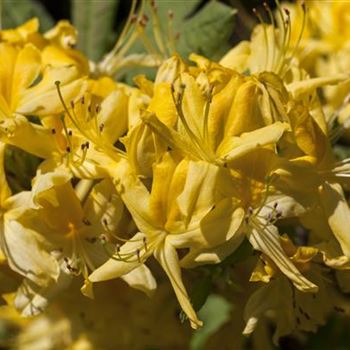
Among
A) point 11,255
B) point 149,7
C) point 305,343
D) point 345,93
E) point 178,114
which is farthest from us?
point 305,343

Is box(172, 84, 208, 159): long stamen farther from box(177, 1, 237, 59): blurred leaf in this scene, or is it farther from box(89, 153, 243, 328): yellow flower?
box(177, 1, 237, 59): blurred leaf

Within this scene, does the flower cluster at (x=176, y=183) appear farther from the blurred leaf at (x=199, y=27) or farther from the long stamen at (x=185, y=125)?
the blurred leaf at (x=199, y=27)

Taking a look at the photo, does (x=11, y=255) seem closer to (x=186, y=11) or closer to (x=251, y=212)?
(x=251, y=212)

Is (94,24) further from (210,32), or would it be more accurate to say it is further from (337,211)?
(337,211)

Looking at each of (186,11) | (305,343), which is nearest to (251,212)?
(186,11)

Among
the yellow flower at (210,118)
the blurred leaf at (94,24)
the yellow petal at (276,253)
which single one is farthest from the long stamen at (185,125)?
the blurred leaf at (94,24)


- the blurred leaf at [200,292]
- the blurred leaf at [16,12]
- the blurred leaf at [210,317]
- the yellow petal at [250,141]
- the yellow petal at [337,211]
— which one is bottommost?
the blurred leaf at [210,317]
